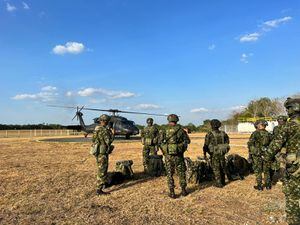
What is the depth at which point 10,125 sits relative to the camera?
3529 inches

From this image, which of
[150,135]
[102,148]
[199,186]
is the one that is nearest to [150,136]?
[150,135]

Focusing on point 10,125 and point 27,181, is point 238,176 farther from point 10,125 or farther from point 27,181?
point 10,125

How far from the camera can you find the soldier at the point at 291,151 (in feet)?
17.4

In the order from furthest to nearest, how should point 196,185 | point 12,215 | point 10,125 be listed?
point 10,125 → point 196,185 → point 12,215

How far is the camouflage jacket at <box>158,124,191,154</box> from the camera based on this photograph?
8.91 meters

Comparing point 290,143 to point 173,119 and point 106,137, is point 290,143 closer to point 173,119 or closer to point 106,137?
point 173,119

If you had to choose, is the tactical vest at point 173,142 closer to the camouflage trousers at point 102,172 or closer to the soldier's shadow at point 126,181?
the camouflage trousers at point 102,172

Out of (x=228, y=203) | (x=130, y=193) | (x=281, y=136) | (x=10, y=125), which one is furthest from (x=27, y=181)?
(x=10, y=125)

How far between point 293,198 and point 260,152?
14.8 feet

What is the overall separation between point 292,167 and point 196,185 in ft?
17.6

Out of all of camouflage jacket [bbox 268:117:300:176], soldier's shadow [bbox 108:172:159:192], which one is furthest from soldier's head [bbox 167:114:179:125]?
camouflage jacket [bbox 268:117:300:176]

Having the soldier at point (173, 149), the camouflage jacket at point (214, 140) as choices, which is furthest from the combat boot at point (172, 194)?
the camouflage jacket at point (214, 140)

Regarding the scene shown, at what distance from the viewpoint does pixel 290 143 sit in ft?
17.8

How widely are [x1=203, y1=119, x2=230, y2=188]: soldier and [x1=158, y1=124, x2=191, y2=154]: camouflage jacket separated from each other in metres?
1.39
